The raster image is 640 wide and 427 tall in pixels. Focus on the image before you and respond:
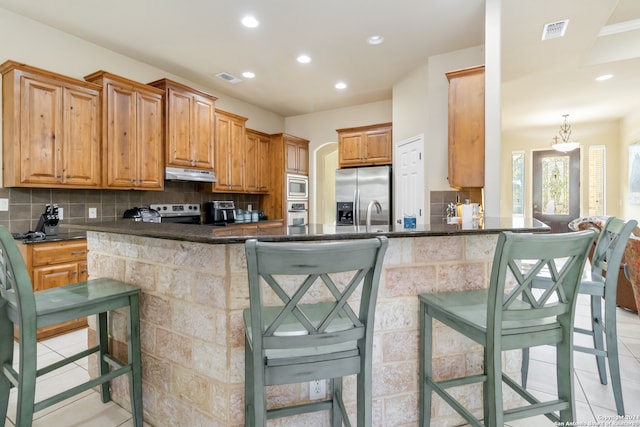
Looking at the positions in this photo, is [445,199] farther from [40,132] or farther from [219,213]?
[40,132]

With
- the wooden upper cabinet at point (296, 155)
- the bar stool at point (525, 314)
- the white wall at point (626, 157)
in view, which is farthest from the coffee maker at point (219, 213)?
the white wall at point (626, 157)

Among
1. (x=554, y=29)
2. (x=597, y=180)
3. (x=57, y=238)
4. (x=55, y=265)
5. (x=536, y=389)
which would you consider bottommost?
(x=536, y=389)

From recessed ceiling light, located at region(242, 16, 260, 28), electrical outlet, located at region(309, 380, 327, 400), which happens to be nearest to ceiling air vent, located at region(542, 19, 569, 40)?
recessed ceiling light, located at region(242, 16, 260, 28)

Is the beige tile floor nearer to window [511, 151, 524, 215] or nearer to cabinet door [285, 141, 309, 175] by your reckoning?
cabinet door [285, 141, 309, 175]

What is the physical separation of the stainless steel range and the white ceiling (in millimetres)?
1779

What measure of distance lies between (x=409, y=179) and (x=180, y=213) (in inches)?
124

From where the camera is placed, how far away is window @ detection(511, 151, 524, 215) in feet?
26.1

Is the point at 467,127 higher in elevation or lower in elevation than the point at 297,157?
lower

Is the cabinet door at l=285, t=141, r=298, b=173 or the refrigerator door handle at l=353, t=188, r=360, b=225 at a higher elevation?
the cabinet door at l=285, t=141, r=298, b=173

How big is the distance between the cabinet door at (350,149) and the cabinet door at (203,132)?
7.08ft

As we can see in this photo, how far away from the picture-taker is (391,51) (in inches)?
150

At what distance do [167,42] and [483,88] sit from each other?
3.28 m

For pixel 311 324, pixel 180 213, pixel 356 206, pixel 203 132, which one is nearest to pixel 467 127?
pixel 356 206

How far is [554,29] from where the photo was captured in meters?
3.09
